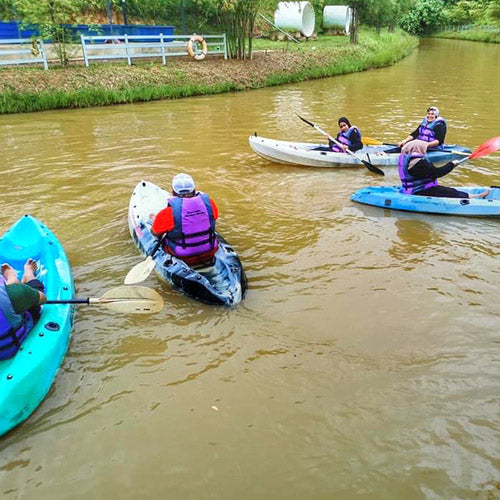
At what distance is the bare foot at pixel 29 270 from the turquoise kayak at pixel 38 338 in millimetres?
58

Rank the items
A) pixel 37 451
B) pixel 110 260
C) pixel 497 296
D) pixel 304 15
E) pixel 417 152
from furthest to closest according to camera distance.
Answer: pixel 304 15
pixel 417 152
pixel 110 260
pixel 497 296
pixel 37 451

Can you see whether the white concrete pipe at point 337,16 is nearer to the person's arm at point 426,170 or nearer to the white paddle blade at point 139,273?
the person's arm at point 426,170

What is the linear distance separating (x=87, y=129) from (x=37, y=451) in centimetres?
1028

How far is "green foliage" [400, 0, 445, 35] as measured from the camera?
5191cm

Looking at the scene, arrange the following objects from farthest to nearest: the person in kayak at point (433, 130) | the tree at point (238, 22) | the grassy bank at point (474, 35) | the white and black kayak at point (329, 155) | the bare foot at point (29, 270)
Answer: the grassy bank at point (474, 35)
the tree at point (238, 22)
the white and black kayak at point (329, 155)
the person in kayak at point (433, 130)
the bare foot at point (29, 270)

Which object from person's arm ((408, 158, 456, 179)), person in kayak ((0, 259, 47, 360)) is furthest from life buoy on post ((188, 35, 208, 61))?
person in kayak ((0, 259, 47, 360))

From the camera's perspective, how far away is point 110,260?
5734 mm

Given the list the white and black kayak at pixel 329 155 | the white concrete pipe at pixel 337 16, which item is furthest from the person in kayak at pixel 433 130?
the white concrete pipe at pixel 337 16

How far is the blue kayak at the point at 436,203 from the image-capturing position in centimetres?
662

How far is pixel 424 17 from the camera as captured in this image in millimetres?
52344

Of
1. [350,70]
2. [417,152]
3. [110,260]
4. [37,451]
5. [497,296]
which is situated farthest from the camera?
[350,70]

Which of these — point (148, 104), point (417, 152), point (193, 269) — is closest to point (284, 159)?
point (417, 152)

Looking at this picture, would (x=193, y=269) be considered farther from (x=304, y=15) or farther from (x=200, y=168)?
(x=304, y=15)

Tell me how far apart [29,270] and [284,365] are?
261 cm
